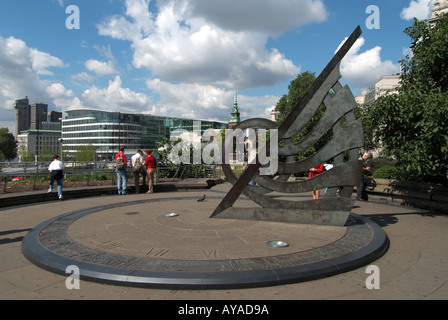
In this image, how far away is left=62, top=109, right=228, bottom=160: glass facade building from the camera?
10662 cm

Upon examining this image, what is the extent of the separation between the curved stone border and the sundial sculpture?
125 centimetres

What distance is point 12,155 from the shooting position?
326 feet

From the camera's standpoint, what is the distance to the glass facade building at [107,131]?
350 ft

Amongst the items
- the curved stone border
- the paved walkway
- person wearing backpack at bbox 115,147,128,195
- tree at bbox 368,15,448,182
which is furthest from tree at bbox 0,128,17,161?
tree at bbox 368,15,448,182

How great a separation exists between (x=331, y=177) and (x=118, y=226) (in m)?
5.38

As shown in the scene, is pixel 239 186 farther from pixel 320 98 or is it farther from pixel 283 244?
pixel 320 98

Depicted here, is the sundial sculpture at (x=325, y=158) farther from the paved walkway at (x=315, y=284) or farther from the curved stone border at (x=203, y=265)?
the paved walkway at (x=315, y=284)

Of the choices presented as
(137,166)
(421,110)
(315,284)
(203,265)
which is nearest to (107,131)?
(137,166)

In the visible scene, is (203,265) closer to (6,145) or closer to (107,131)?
(107,131)

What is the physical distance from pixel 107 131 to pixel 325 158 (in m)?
110

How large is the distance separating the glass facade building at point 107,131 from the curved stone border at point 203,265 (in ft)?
329

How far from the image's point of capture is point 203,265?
4602mm
